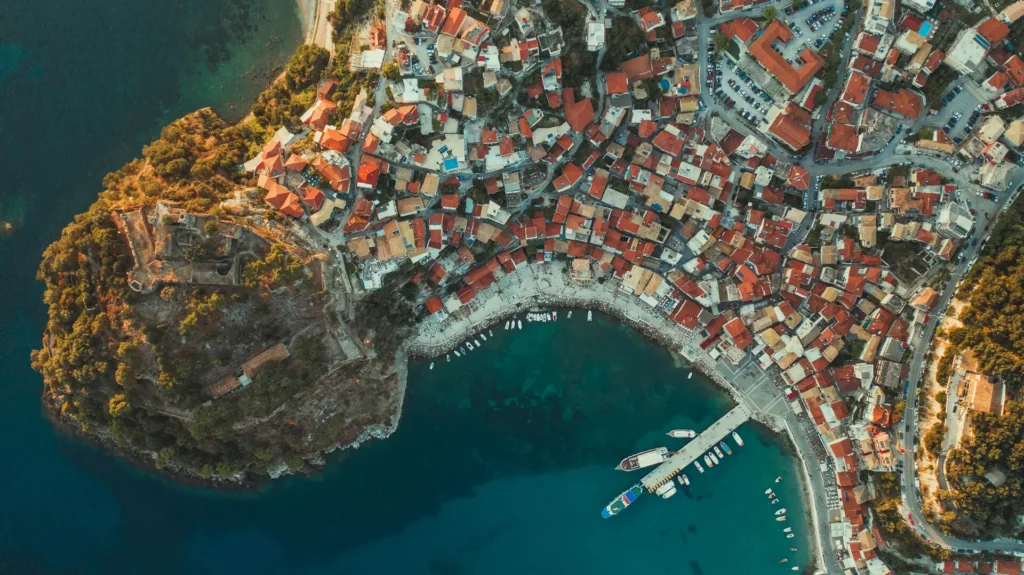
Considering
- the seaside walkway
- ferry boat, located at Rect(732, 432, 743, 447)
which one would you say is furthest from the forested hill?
ferry boat, located at Rect(732, 432, 743, 447)

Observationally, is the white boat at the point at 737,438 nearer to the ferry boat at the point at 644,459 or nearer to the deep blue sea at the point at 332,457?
the deep blue sea at the point at 332,457

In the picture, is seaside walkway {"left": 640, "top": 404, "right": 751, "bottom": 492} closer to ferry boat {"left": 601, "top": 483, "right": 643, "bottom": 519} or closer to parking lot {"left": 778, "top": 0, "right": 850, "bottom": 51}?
ferry boat {"left": 601, "top": 483, "right": 643, "bottom": 519}

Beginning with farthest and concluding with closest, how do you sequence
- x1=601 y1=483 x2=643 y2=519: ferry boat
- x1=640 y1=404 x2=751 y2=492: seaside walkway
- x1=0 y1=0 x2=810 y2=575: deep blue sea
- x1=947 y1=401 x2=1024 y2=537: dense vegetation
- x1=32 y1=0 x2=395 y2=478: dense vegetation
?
x1=640 y1=404 x2=751 y2=492: seaside walkway, x1=601 y1=483 x2=643 y2=519: ferry boat, x1=0 y1=0 x2=810 y2=575: deep blue sea, x1=32 y1=0 x2=395 y2=478: dense vegetation, x1=947 y1=401 x2=1024 y2=537: dense vegetation

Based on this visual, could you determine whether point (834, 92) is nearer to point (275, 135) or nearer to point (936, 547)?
point (936, 547)

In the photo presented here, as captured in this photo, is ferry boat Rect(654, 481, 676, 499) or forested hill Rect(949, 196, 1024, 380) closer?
forested hill Rect(949, 196, 1024, 380)

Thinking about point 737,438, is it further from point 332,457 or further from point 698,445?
point 332,457

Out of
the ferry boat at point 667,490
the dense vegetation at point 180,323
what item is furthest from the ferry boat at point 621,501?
the dense vegetation at point 180,323
